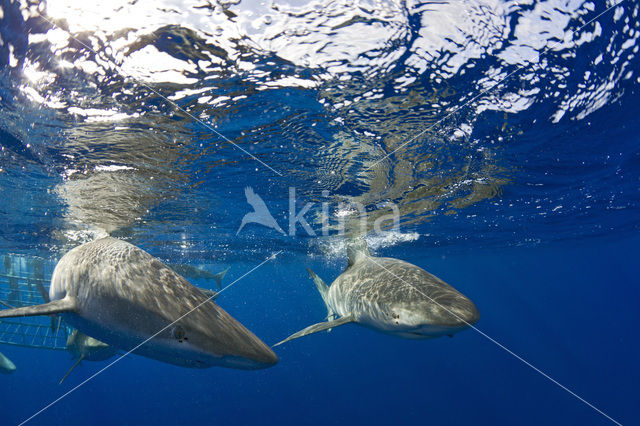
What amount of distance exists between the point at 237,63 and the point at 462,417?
49734 millimetres

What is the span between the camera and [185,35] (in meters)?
4.82

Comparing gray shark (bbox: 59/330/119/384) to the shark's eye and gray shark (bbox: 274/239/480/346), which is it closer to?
gray shark (bbox: 274/239/480/346)

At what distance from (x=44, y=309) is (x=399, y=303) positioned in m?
4.43

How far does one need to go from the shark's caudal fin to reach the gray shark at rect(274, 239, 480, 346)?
2.90 metres

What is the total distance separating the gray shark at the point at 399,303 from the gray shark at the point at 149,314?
2.29m

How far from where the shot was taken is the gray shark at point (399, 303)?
4094 millimetres

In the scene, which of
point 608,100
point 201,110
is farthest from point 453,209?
point 201,110

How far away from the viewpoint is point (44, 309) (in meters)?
3.07

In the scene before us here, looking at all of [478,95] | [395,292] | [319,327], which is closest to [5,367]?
[319,327]

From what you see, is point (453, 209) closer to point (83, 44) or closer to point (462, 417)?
point (83, 44)

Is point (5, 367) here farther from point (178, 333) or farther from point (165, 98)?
point (178, 333)

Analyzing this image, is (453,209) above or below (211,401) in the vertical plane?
above

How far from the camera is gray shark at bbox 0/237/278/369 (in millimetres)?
2619

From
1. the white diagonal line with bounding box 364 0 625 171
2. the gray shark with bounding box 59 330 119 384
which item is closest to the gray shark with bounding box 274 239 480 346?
the white diagonal line with bounding box 364 0 625 171
